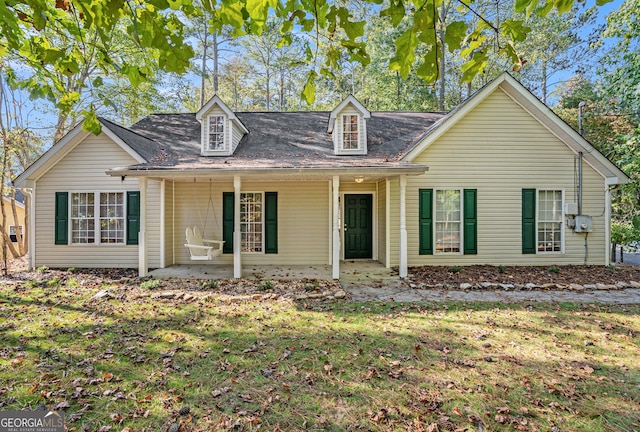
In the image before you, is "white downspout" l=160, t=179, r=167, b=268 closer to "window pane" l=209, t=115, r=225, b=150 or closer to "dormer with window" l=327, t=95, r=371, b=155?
"window pane" l=209, t=115, r=225, b=150

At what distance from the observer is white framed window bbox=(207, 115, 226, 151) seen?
10.0 meters

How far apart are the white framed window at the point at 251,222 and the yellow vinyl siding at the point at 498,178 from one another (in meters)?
4.08

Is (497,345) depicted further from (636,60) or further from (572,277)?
(636,60)

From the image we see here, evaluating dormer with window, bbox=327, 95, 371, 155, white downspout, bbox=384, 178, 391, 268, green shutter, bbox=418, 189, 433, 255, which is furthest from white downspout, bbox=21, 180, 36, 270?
green shutter, bbox=418, 189, 433, 255

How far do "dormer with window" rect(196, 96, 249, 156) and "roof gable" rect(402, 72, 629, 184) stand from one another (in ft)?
17.3

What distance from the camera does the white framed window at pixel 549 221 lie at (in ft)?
30.9

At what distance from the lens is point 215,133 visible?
33.1ft

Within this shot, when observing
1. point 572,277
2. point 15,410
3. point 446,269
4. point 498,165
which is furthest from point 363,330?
point 498,165

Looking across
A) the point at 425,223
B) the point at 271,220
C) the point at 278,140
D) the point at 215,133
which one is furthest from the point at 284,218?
the point at 425,223

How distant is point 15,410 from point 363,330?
377 cm

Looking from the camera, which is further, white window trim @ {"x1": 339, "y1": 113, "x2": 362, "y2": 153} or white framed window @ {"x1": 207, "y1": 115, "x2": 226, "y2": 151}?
white framed window @ {"x1": 207, "y1": 115, "x2": 226, "y2": 151}

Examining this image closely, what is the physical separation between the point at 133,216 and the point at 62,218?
210cm

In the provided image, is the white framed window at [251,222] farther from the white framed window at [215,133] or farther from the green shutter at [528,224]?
the green shutter at [528,224]

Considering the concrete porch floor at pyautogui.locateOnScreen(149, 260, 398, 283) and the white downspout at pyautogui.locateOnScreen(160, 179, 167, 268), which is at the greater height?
the white downspout at pyautogui.locateOnScreen(160, 179, 167, 268)
